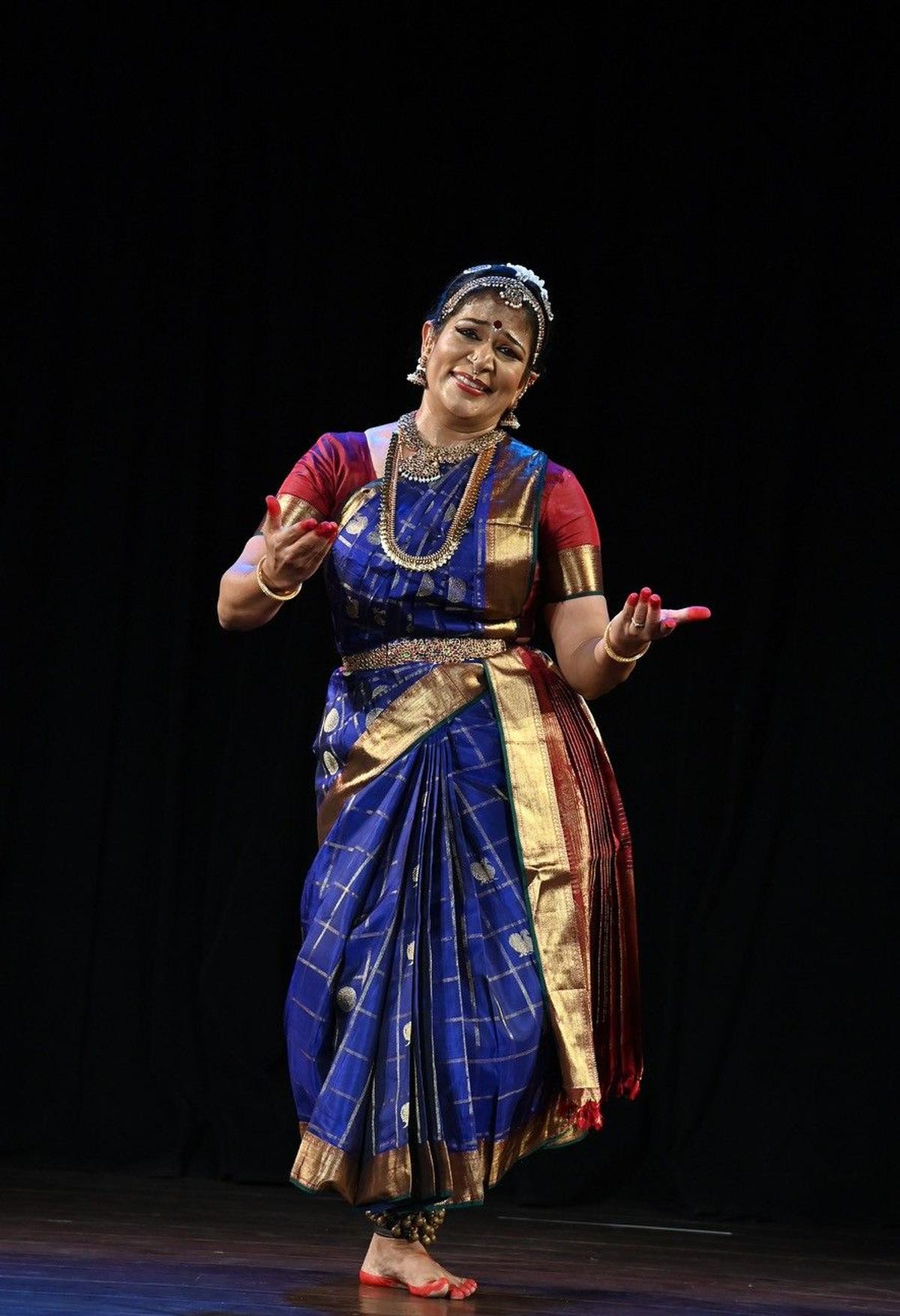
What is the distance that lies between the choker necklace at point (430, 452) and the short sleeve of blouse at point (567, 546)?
0.41ft

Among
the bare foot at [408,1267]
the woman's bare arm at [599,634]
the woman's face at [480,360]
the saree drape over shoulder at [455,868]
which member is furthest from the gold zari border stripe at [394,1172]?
the woman's face at [480,360]

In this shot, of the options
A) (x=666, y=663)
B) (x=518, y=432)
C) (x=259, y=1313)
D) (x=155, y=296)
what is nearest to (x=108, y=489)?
(x=155, y=296)

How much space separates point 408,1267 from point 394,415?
199 centimetres

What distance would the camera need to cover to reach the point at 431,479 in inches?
103

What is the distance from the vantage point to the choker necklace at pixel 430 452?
262cm

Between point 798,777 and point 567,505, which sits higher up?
point 567,505

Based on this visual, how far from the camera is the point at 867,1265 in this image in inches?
118

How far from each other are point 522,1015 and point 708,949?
1.27m

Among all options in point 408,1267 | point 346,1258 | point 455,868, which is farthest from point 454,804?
point 346,1258

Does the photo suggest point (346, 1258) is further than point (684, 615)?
Yes

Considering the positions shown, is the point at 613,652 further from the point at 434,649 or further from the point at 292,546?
the point at 292,546

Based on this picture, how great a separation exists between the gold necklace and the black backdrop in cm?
111

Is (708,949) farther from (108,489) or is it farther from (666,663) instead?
(108,489)

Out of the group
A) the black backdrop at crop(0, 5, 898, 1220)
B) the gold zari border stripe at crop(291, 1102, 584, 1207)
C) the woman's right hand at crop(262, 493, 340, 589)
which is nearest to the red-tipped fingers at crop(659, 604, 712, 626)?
the woman's right hand at crop(262, 493, 340, 589)
